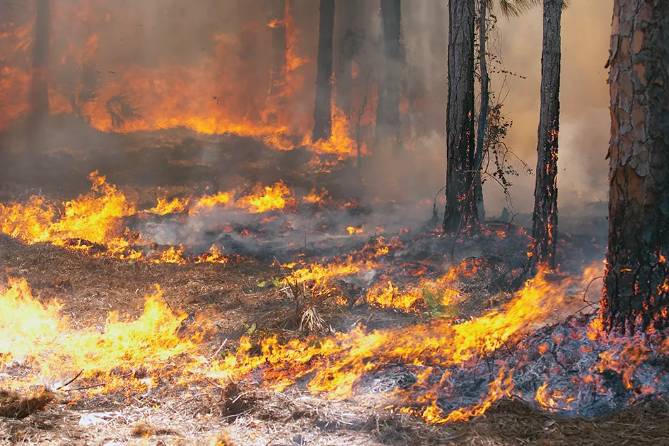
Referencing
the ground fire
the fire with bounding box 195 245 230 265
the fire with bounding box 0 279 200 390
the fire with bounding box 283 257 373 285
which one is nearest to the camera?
the ground fire

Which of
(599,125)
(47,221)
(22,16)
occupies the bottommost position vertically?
(47,221)

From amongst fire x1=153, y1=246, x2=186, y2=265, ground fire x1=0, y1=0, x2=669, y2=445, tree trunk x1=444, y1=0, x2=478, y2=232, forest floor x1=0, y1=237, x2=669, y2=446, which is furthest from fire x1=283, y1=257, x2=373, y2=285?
forest floor x1=0, y1=237, x2=669, y2=446

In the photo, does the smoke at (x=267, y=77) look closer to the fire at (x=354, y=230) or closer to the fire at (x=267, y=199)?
the fire at (x=267, y=199)

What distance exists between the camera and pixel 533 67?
108 feet

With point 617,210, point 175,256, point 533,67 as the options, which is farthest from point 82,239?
point 533,67

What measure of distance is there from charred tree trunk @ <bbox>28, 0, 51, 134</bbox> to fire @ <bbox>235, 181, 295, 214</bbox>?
10.2m

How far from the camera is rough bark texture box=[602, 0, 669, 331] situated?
4941 millimetres

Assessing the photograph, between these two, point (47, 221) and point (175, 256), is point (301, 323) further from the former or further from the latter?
Result: point (47, 221)

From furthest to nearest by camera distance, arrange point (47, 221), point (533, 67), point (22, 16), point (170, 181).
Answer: point (533, 67) → point (22, 16) → point (170, 181) → point (47, 221)

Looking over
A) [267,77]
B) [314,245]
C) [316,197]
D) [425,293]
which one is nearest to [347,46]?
[267,77]

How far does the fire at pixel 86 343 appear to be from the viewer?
6.18 m

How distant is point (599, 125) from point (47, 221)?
24.3 m

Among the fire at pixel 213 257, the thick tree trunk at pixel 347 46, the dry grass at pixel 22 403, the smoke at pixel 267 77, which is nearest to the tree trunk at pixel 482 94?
the fire at pixel 213 257

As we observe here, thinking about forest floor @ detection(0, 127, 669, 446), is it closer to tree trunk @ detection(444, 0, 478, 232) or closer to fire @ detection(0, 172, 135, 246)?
tree trunk @ detection(444, 0, 478, 232)
